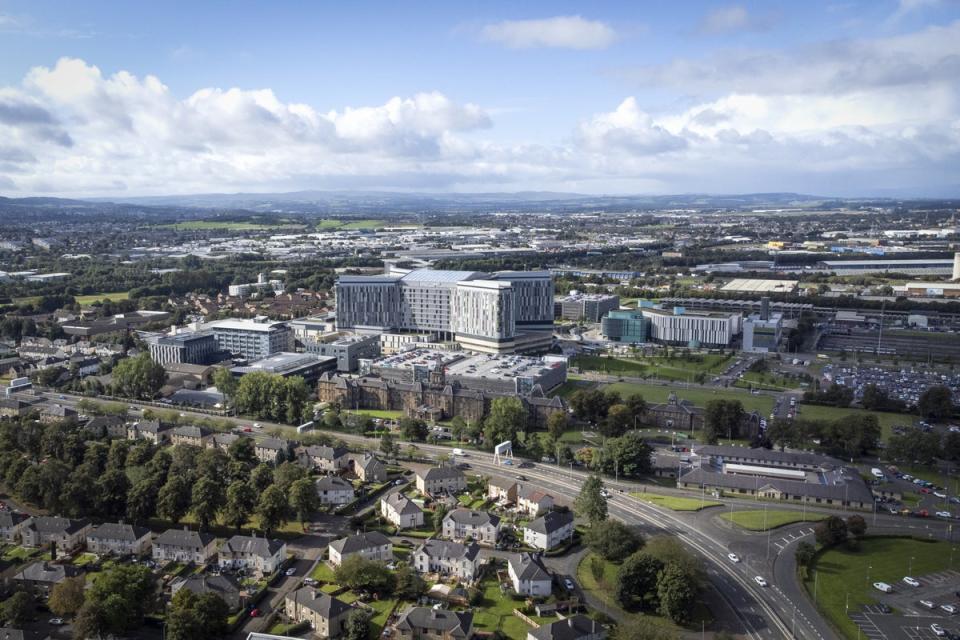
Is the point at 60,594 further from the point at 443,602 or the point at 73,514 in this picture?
the point at 443,602

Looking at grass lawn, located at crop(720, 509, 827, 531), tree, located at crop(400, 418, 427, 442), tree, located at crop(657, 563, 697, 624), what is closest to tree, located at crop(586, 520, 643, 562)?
tree, located at crop(657, 563, 697, 624)

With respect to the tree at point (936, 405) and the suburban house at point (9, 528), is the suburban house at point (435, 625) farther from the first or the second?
the tree at point (936, 405)

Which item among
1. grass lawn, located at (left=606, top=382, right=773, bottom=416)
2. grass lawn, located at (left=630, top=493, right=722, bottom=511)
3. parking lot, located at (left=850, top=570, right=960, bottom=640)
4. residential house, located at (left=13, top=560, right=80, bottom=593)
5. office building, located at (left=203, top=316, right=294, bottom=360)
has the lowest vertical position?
parking lot, located at (left=850, top=570, right=960, bottom=640)

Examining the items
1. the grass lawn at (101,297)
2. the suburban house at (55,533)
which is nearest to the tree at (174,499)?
the suburban house at (55,533)

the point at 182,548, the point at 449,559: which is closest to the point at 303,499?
the point at 182,548

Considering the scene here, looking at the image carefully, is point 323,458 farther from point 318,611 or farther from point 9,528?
point 318,611

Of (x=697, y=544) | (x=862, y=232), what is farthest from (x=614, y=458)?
(x=862, y=232)

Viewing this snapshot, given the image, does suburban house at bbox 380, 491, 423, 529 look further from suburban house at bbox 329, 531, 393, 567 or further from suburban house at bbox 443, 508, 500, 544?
suburban house at bbox 329, 531, 393, 567
